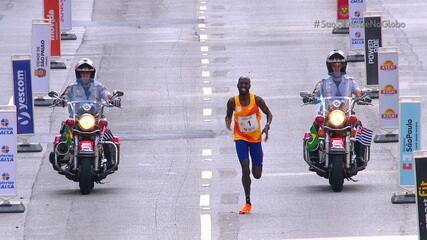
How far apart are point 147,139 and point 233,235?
7979mm

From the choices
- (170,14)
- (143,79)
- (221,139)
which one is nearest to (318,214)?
(221,139)

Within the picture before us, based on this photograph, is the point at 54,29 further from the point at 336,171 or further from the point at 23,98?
the point at 336,171

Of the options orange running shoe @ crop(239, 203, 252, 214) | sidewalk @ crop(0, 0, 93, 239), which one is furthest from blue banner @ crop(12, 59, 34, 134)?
orange running shoe @ crop(239, 203, 252, 214)

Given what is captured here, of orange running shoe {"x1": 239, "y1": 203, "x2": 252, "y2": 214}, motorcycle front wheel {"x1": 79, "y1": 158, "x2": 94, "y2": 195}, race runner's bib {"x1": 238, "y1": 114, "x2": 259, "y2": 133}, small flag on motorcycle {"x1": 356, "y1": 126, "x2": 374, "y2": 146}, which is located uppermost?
race runner's bib {"x1": 238, "y1": 114, "x2": 259, "y2": 133}

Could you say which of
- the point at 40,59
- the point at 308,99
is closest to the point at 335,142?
the point at 308,99

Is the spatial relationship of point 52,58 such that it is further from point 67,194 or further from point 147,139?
point 67,194

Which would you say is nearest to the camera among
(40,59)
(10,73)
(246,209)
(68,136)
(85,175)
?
(246,209)

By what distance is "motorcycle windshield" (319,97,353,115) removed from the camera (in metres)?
21.8

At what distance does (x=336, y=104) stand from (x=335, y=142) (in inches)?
31.2

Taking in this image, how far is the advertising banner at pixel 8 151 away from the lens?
67.1 ft

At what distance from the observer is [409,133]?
66.3 ft

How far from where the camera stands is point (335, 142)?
21281mm

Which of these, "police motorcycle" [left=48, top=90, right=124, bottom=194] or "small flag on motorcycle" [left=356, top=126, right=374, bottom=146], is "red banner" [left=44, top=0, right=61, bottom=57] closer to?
"police motorcycle" [left=48, top=90, right=124, bottom=194]

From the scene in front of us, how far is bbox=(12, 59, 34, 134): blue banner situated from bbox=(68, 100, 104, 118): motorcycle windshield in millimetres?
3305
